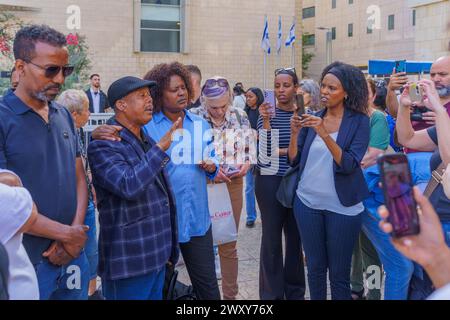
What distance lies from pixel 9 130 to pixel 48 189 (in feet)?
1.12

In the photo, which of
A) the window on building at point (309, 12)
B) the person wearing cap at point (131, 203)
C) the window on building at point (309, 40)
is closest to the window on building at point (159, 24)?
the person wearing cap at point (131, 203)

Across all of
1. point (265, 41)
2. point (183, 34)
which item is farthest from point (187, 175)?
point (183, 34)

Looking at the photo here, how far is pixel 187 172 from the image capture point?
3086 millimetres

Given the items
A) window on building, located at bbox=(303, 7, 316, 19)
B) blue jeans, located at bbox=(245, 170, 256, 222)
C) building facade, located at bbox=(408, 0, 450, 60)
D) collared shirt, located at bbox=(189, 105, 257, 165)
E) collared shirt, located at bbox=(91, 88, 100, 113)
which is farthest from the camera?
window on building, located at bbox=(303, 7, 316, 19)

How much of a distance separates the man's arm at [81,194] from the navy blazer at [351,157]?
151 centimetres

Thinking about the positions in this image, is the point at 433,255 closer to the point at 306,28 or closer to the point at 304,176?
the point at 304,176

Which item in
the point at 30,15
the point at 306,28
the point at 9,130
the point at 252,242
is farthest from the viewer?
the point at 306,28

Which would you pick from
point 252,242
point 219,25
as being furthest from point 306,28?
point 252,242

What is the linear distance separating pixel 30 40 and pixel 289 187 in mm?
1954

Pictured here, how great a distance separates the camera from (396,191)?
1.35 meters

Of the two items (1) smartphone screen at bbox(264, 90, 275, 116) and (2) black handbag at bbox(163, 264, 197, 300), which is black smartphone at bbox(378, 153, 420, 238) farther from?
(1) smartphone screen at bbox(264, 90, 275, 116)

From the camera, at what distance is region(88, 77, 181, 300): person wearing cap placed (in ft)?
8.20

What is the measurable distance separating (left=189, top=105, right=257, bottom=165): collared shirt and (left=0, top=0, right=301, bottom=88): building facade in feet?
52.1

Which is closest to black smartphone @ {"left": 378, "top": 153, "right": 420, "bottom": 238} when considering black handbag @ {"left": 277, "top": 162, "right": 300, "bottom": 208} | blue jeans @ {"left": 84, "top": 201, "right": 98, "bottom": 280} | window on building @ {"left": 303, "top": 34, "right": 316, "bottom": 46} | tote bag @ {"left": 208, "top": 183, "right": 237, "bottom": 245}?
black handbag @ {"left": 277, "top": 162, "right": 300, "bottom": 208}
